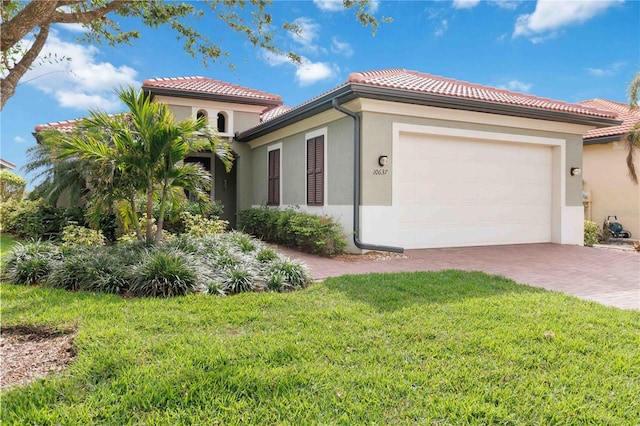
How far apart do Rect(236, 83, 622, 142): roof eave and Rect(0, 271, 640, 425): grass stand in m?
5.53

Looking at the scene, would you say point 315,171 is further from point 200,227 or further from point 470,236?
point 470,236

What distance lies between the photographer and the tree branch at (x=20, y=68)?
12.8ft

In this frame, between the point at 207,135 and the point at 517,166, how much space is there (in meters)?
9.31

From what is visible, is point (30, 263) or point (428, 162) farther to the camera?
point (428, 162)

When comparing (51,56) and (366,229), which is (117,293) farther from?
(366,229)

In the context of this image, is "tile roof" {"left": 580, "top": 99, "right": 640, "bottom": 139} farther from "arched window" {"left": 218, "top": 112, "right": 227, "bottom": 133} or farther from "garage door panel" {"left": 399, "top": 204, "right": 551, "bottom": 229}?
"arched window" {"left": 218, "top": 112, "right": 227, "bottom": 133}

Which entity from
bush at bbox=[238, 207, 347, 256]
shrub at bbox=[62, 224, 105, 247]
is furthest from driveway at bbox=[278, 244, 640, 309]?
shrub at bbox=[62, 224, 105, 247]

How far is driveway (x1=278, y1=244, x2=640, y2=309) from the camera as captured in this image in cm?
657

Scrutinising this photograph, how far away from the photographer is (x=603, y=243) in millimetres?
15891

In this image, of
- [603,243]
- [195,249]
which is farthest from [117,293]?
[603,243]

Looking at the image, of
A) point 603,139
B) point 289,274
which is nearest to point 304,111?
point 289,274

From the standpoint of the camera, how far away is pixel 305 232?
31.9ft

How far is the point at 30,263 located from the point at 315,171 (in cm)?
708

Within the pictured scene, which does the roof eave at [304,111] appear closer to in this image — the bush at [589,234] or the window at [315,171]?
the window at [315,171]
